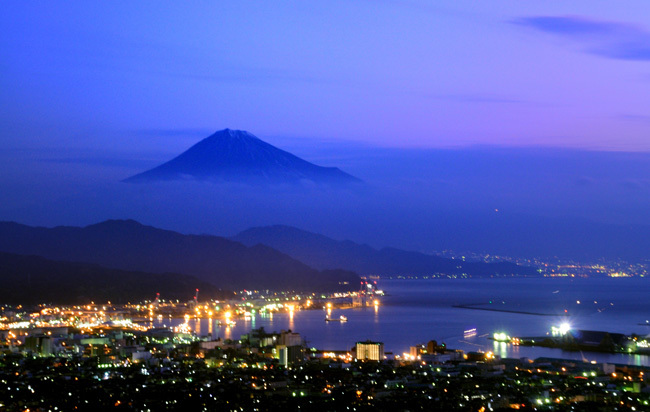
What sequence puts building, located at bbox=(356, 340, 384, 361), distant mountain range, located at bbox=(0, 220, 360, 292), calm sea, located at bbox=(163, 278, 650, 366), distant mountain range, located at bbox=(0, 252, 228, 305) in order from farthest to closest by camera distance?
distant mountain range, located at bbox=(0, 220, 360, 292) → distant mountain range, located at bbox=(0, 252, 228, 305) → calm sea, located at bbox=(163, 278, 650, 366) → building, located at bbox=(356, 340, 384, 361)

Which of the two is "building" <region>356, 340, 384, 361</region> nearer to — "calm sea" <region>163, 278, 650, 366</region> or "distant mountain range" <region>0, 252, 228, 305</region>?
"calm sea" <region>163, 278, 650, 366</region>

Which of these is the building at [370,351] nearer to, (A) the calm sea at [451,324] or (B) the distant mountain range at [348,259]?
(A) the calm sea at [451,324]

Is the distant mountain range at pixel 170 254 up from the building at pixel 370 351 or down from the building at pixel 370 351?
up

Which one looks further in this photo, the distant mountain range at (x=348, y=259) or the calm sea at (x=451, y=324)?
the distant mountain range at (x=348, y=259)

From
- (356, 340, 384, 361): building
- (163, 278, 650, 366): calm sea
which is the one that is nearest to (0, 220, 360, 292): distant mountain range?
(163, 278, 650, 366): calm sea

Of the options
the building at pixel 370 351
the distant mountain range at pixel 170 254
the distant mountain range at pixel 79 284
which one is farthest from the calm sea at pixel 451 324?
the distant mountain range at pixel 170 254

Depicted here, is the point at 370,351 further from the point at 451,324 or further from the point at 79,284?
the point at 79,284

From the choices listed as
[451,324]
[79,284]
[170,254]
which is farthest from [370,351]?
[170,254]
